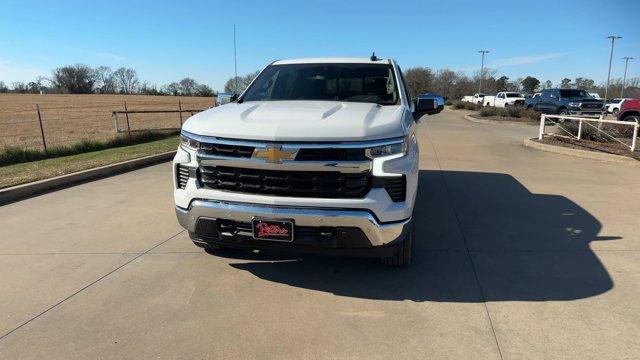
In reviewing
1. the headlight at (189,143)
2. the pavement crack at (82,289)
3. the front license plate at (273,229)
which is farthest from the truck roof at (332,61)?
the front license plate at (273,229)

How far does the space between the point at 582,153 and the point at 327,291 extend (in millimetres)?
9787

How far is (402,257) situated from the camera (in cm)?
401

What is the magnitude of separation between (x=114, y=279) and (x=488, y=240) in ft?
11.9

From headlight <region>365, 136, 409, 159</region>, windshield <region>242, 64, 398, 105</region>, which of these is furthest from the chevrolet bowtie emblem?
windshield <region>242, 64, 398, 105</region>

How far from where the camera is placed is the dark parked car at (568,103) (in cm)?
2489

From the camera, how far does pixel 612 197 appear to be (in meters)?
6.85

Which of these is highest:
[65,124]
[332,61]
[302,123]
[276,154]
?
[332,61]

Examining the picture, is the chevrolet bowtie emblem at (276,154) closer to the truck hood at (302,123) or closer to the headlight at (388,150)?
the truck hood at (302,123)


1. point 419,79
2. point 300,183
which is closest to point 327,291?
point 300,183

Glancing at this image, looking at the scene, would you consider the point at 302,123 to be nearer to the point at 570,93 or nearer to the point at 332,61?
the point at 332,61

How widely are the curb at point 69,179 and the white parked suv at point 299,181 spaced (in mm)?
4521

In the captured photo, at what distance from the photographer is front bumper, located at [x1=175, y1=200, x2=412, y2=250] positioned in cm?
324

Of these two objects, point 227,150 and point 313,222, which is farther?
point 227,150

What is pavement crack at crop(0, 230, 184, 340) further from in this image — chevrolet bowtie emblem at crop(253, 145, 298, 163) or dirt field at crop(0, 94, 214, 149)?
dirt field at crop(0, 94, 214, 149)
